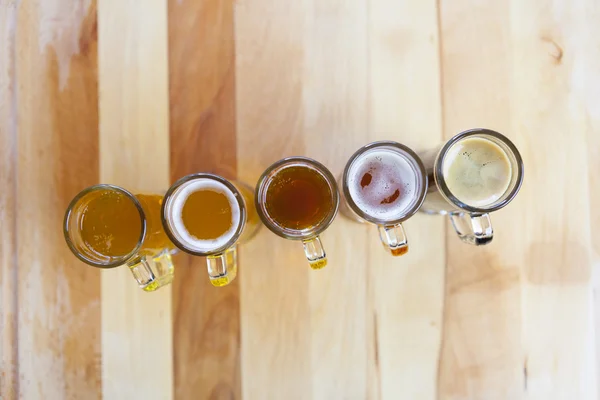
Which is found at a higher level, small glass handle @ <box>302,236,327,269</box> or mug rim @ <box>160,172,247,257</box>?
mug rim @ <box>160,172,247,257</box>

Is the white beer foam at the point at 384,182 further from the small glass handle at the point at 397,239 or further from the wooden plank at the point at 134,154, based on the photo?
the wooden plank at the point at 134,154

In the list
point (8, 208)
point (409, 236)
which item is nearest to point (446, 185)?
point (409, 236)

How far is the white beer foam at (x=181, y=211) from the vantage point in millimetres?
849

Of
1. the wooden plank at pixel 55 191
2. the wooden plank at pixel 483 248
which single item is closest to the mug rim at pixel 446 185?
the wooden plank at pixel 483 248

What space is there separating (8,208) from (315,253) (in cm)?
79

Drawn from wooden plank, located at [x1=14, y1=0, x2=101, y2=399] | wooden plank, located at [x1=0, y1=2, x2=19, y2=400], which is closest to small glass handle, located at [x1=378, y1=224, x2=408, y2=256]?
wooden plank, located at [x1=14, y1=0, x2=101, y2=399]

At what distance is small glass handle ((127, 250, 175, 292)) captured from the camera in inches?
34.5

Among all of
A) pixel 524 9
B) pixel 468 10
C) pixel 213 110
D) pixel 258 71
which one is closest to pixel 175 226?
pixel 213 110

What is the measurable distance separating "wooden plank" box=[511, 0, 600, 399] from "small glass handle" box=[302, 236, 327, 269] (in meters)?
0.52

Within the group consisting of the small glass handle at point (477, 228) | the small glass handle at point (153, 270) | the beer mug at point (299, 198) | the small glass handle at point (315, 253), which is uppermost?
the beer mug at point (299, 198)

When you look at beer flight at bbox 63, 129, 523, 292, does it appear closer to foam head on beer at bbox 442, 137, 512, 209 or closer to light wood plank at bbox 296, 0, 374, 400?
foam head on beer at bbox 442, 137, 512, 209

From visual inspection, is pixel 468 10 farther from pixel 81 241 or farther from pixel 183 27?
pixel 81 241

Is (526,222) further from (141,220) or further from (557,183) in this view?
(141,220)

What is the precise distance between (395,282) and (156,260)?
56 centimetres
